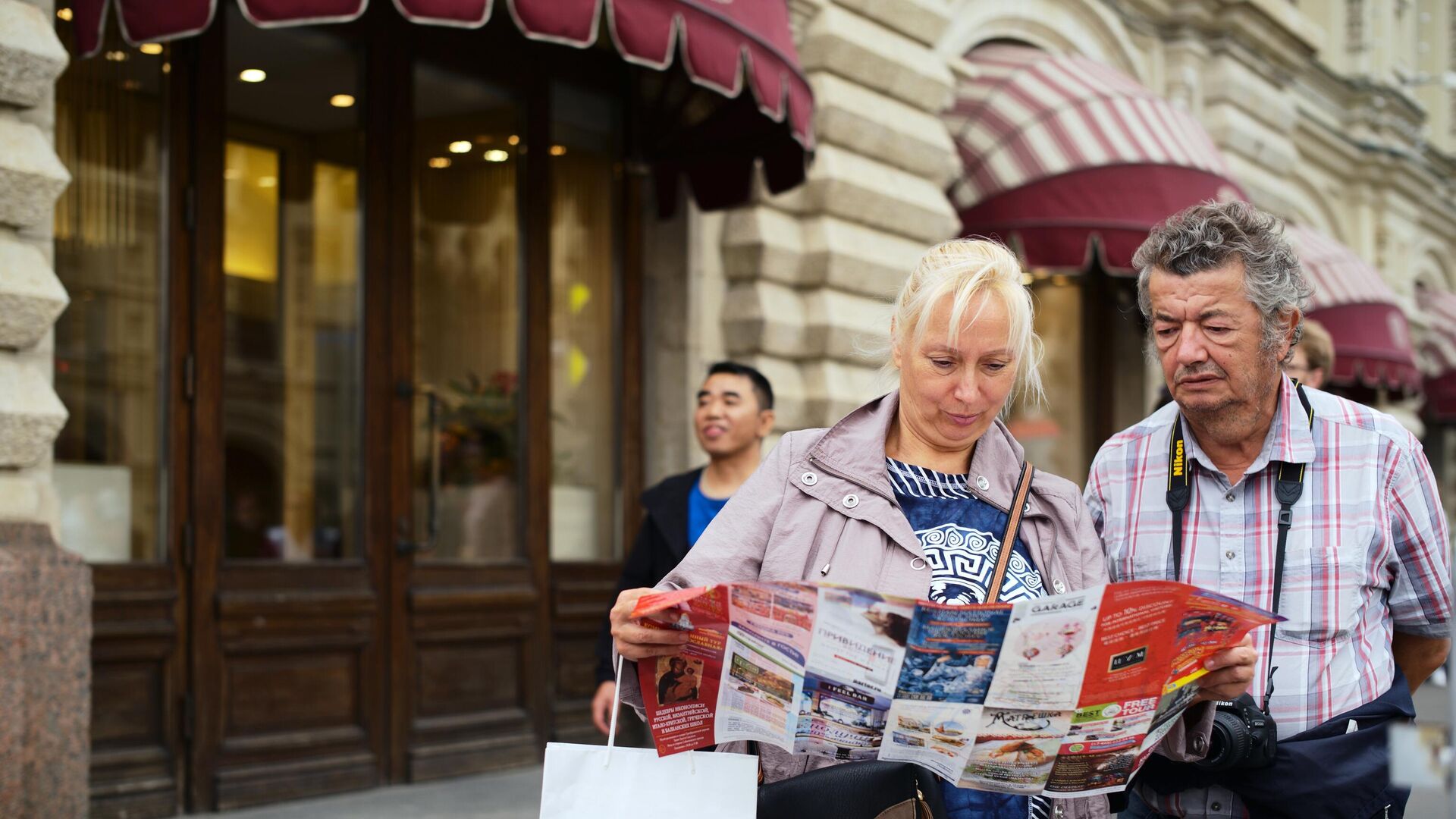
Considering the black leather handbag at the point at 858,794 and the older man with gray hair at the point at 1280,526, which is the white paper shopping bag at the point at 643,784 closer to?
the black leather handbag at the point at 858,794

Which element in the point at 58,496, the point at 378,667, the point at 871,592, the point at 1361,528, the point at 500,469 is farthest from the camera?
the point at 500,469

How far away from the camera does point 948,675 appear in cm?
232

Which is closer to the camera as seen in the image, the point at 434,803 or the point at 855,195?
the point at 434,803

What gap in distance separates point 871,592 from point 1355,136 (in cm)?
1734

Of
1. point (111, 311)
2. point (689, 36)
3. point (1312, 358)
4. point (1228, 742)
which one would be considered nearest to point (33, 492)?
point (111, 311)

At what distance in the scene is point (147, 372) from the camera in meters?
6.35

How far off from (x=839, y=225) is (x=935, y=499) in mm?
6223

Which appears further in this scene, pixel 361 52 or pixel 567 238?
pixel 567 238

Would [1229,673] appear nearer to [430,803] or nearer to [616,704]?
[616,704]

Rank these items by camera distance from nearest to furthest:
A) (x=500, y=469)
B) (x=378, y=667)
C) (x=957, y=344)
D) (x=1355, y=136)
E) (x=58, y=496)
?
(x=957, y=344), (x=58, y=496), (x=378, y=667), (x=500, y=469), (x=1355, y=136)

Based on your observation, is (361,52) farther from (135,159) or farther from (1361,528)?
(1361,528)

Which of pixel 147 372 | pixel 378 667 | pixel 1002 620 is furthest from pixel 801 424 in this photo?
pixel 1002 620

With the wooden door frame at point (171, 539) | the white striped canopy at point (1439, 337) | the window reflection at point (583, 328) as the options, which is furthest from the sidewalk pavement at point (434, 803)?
the white striped canopy at point (1439, 337)

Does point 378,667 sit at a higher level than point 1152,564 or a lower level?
lower
